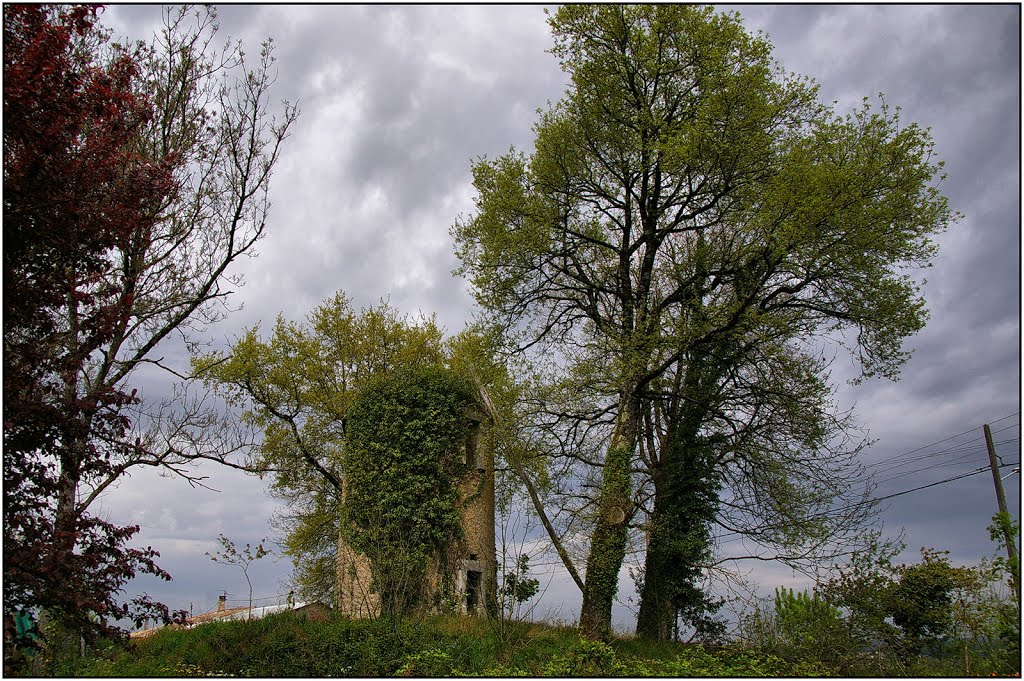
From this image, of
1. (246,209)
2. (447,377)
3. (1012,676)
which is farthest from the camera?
(447,377)

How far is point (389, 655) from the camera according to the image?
10.4m

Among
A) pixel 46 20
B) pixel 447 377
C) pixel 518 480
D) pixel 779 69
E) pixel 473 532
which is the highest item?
pixel 779 69

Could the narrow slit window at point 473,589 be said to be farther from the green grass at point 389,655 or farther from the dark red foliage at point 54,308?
the dark red foliage at point 54,308

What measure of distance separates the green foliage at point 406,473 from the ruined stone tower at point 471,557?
0.27 metres

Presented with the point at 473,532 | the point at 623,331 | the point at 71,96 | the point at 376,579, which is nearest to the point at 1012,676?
the point at 623,331

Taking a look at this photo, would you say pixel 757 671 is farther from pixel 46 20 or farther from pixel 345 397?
pixel 345 397

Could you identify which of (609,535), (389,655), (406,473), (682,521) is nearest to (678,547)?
(682,521)

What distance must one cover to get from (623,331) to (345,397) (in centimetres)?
990

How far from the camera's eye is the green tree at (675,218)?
506 inches

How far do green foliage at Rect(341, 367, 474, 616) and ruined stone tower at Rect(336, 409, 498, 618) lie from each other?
0.27 m

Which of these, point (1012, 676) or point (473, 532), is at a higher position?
point (473, 532)

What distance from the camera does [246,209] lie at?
12.3 metres

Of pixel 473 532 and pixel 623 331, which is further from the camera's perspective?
pixel 473 532

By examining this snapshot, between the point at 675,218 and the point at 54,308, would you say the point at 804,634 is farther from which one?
the point at 54,308
